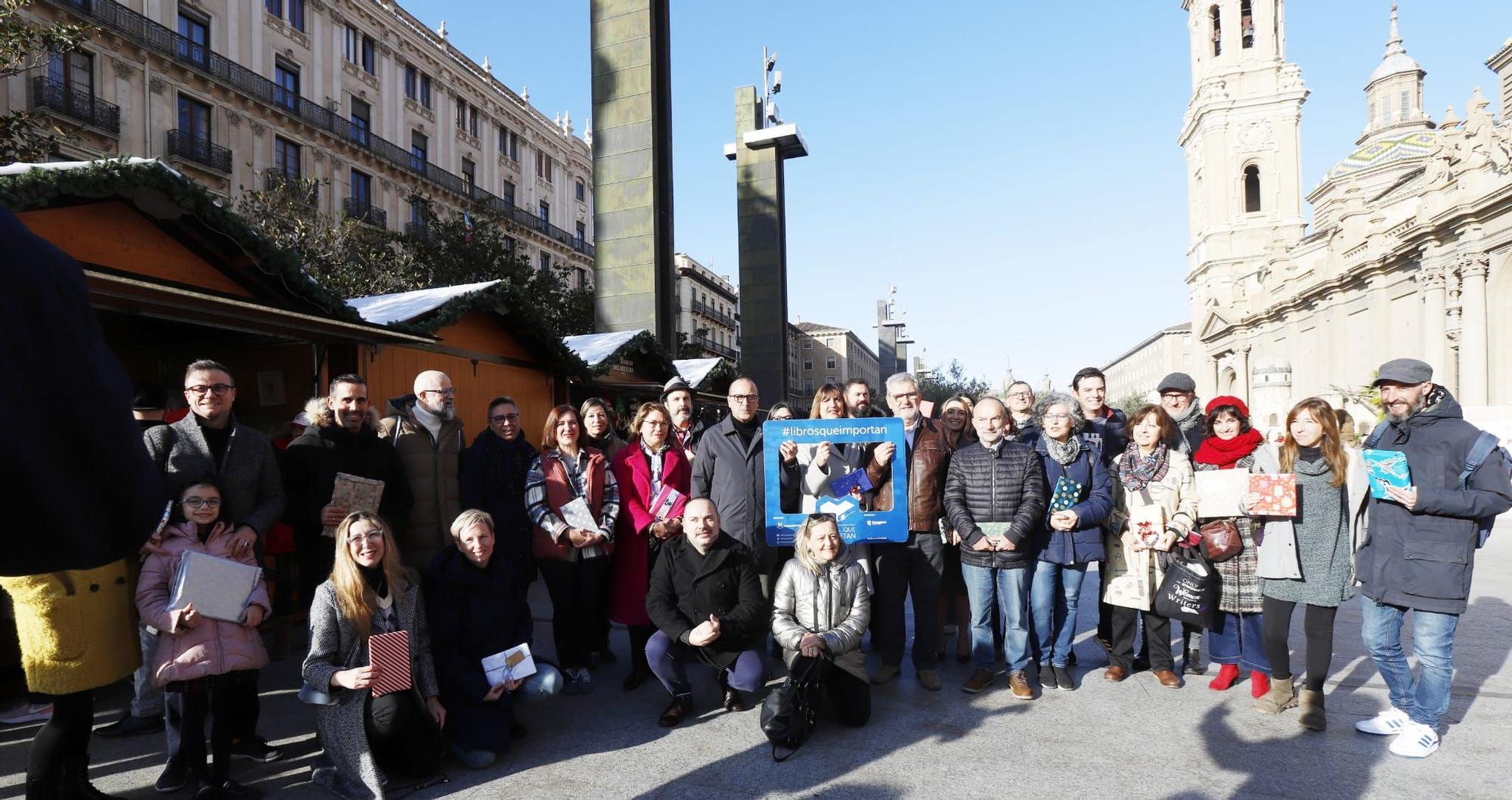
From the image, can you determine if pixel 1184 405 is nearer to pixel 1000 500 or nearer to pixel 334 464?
pixel 1000 500

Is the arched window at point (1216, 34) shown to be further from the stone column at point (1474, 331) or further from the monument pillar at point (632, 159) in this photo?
the monument pillar at point (632, 159)

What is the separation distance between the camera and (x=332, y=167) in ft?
97.7

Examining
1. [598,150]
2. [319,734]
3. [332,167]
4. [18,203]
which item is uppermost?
[332,167]

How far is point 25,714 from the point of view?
14.6 feet

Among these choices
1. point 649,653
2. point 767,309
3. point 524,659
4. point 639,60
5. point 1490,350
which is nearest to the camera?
point 524,659

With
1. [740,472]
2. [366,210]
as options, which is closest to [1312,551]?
[740,472]

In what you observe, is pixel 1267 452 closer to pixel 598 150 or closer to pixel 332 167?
pixel 598 150

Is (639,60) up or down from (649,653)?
up

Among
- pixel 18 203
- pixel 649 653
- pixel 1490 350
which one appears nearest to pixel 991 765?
pixel 649 653

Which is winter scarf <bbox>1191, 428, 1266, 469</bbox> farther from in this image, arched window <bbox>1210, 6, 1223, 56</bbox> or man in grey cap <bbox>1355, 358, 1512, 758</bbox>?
arched window <bbox>1210, 6, 1223, 56</bbox>

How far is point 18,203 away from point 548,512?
13.2 feet

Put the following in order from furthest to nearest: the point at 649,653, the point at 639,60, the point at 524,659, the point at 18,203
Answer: the point at 639,60 → the point at 18,203 → the point at 649,653 → the point at 524,659

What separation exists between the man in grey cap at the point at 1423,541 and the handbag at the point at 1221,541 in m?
0.66

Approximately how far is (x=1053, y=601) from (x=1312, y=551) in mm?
1520
